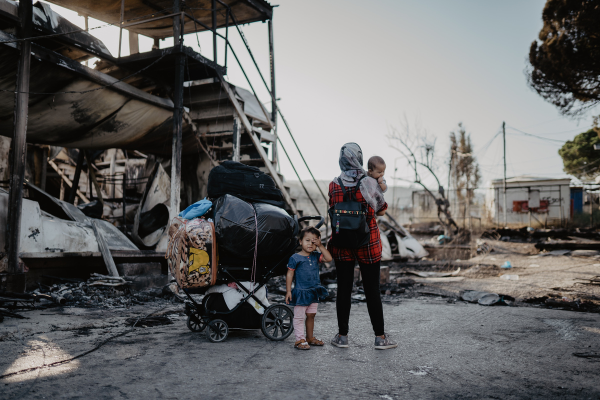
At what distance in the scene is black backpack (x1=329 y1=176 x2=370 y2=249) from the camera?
354 centimetres

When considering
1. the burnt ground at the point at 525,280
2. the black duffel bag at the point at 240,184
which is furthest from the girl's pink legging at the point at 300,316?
the burnt ground at the point at 525,280

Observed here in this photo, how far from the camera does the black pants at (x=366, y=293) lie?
11.9ft

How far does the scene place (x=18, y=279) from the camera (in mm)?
6059

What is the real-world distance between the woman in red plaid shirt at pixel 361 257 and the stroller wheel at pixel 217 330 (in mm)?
968

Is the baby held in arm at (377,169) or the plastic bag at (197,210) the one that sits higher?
the baby held in arm at (377,169)

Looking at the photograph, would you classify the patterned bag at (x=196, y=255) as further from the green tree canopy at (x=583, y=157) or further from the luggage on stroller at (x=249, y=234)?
the green tree canopy at (x=583, y=157)

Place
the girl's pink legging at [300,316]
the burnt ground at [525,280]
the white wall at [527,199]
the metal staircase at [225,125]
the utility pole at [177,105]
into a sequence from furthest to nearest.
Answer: the white wall at [527,199] < the metal staircase at [225,125] < the utility pole at [177,105] < the burnt ground at [525,280] < the girl's pink legging at [300,316]

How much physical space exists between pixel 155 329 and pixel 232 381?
194 cm

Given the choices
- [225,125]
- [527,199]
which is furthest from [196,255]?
[527,199]

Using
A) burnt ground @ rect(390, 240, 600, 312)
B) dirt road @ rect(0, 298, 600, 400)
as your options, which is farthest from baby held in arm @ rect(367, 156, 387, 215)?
burnt ground @ rect(390, 240, 600, 312)

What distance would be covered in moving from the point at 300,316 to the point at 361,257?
2.40 ft

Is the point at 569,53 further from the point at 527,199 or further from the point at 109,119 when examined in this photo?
the point at 527,199

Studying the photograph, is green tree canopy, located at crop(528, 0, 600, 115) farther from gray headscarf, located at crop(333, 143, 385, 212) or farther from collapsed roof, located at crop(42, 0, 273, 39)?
gray headscarf, located at crop(333, 143, 385, 212)

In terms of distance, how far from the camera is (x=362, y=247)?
3643 mm
